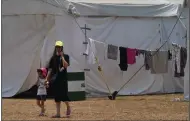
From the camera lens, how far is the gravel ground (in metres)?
10.9

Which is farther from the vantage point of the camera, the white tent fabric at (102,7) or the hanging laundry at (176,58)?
the hanging laundry at (176,58)

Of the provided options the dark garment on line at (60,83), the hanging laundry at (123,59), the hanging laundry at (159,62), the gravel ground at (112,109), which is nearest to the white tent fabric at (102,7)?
the hanging laundry at (123,59)

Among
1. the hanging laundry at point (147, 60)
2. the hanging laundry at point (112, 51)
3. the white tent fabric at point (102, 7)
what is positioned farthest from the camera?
the hanging laundry at point (147, 60)

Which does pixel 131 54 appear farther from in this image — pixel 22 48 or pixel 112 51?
pixel 22 48

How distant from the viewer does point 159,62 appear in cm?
1669

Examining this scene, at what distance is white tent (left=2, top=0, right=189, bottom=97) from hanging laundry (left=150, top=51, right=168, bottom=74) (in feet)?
0.70

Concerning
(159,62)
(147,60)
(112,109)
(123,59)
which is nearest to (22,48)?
(123,59)

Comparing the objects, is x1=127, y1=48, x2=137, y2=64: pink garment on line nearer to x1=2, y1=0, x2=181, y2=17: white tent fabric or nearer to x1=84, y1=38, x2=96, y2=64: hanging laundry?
x1=2, y1=0, x2=181, y2=17: white tent fabric

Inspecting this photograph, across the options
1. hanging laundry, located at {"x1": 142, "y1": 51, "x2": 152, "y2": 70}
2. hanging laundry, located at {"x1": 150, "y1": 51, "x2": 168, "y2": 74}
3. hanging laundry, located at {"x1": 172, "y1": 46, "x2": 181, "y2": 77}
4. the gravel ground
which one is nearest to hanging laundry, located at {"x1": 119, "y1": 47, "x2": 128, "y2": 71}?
hanging laundry, located at {"x1": 142, "y1": 51, "x2": 152, "y2": 70}

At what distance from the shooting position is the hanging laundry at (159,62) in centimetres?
1661

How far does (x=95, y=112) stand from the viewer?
38.7 feet

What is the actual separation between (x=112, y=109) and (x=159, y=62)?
183 inches

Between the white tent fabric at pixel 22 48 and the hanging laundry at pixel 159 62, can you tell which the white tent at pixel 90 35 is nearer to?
the white tent fabric at pixel 22 48

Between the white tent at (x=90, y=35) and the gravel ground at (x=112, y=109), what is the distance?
94 cm
